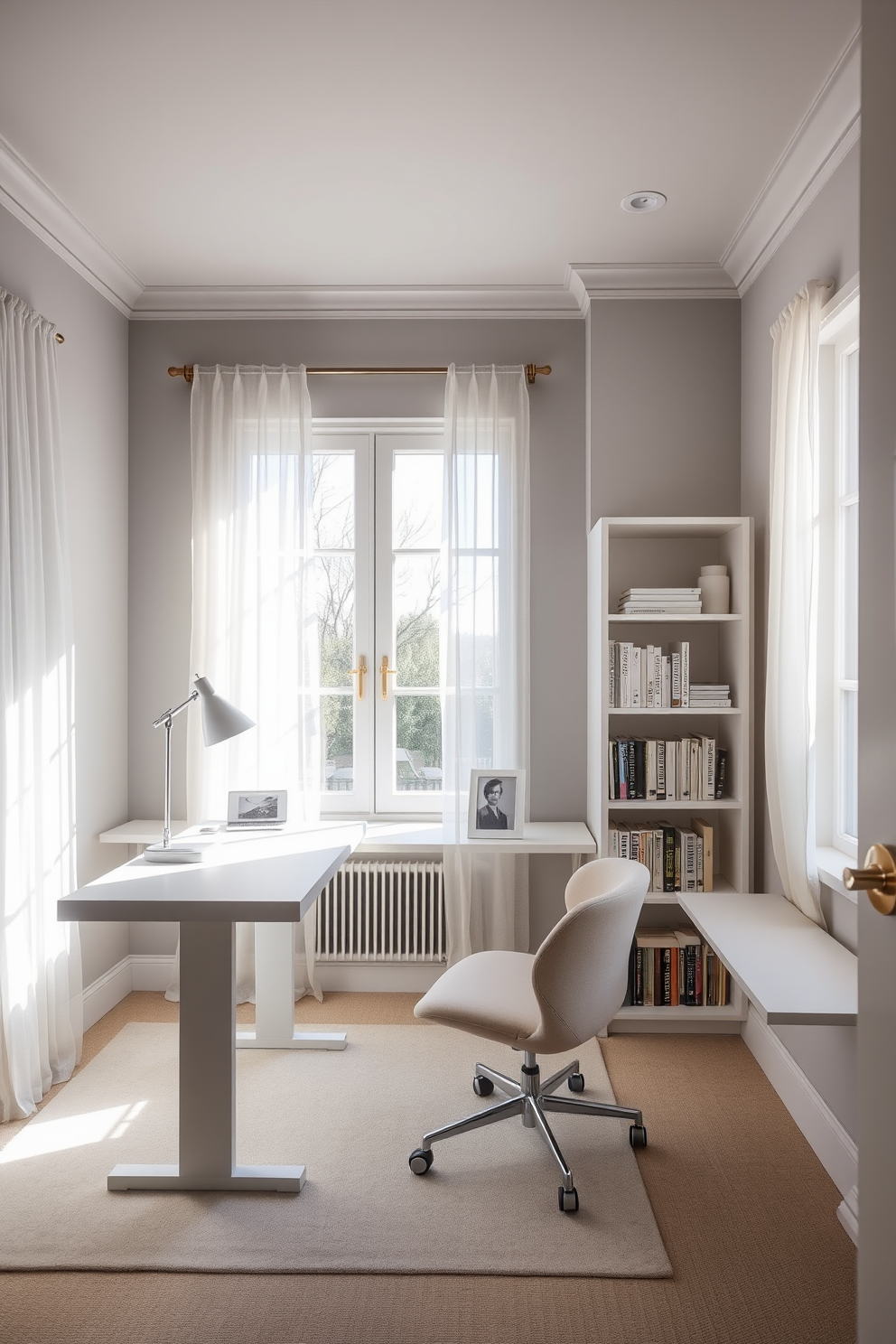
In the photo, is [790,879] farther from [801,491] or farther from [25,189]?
[25,189]

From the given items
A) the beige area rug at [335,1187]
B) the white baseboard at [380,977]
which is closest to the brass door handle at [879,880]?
the beige area rug at [335,1187]

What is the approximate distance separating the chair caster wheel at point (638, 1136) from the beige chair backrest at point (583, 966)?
401 millimetres

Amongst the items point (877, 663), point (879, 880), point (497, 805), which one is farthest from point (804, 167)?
point (879, 880)

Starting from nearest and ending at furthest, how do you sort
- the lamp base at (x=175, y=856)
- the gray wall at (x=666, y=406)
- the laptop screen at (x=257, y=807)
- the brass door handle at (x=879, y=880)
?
1. the brass door handle at (x=879, y=880)
2. the lamp base at (x=175, y=856)
3. the laptop screen at (x=257, y=807)
4. the gray wall at (x=666, y=406)

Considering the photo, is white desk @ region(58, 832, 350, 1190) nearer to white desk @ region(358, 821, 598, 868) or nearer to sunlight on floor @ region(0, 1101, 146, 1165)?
sunlight on floor @ region(0, 1101, 146, 1165)

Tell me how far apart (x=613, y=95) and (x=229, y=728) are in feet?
6.86

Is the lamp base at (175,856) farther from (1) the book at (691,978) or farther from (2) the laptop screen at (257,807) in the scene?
(1) the book at (691,978)

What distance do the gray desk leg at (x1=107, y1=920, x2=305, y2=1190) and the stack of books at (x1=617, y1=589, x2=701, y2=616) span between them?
1830 mm

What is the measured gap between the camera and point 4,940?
2.63 metres

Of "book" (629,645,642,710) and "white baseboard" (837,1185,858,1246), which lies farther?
"book" (629,645,642,710)

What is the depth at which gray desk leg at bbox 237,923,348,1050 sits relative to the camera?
314 cm

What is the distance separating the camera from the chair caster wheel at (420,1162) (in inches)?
92.6

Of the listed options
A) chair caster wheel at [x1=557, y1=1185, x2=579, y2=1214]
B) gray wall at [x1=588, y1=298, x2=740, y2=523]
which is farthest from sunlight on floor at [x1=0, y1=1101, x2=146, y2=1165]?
gray wall at [x1=588, y1=298, x2=740, y2=523]

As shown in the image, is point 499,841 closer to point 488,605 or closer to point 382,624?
point 488,605
